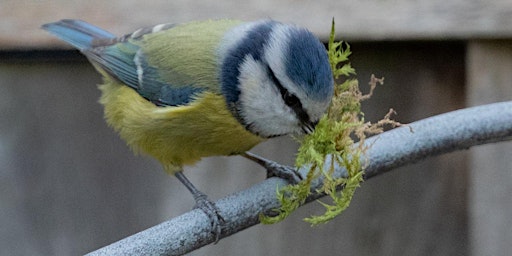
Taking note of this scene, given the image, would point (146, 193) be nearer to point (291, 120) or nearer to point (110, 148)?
point (110, 148)

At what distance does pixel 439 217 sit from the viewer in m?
1.36

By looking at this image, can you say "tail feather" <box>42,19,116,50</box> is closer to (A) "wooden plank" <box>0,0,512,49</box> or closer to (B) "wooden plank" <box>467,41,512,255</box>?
(A) "wooden plank" <box>0,0,512,49</box>

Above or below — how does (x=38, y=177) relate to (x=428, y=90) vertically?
below

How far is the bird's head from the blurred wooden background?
199 mm

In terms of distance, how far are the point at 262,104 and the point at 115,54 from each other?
1.17 feet

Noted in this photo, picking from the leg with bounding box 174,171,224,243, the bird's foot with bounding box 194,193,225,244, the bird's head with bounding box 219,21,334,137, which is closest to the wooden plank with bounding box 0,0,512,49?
the bird's head with bounding box 219,21,334,137

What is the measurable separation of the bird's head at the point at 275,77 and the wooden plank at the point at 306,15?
165 mm

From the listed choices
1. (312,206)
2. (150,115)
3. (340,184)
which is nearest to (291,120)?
(340,184)

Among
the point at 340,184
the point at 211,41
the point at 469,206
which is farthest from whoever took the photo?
the point at 469,206

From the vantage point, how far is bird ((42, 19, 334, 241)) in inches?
39.2

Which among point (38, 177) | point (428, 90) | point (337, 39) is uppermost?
point (337, 39)

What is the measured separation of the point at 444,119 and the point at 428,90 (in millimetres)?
317

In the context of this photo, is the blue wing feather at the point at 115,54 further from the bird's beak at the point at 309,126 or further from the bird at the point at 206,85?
the bird's beak at the point at 309,126


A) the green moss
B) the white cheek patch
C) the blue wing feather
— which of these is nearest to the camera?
the green moss
